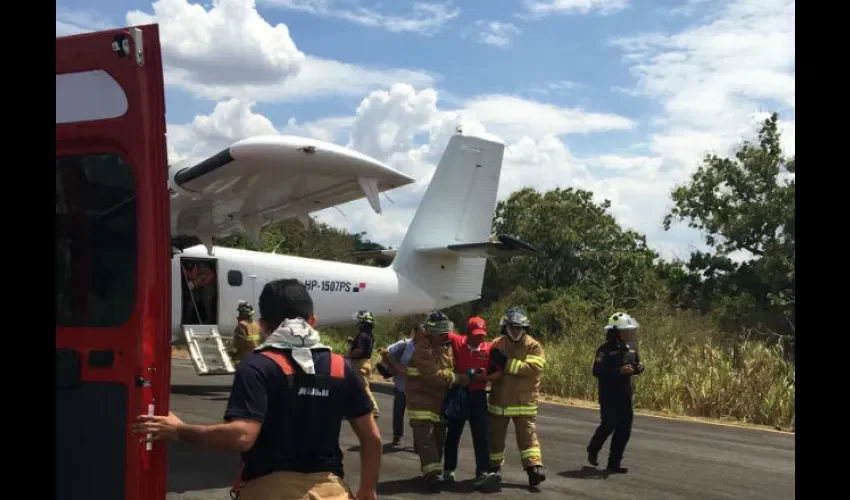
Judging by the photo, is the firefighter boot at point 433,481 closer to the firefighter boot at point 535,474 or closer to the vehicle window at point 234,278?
the firefighter boot at point 535,474

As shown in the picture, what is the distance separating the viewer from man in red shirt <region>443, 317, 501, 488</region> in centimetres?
832

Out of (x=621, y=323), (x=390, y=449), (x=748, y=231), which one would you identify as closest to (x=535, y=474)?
(x=621, y=323)

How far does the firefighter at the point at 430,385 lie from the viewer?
8.14 m

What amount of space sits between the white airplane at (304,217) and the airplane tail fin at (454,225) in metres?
0.02

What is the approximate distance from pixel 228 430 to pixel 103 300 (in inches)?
45.6

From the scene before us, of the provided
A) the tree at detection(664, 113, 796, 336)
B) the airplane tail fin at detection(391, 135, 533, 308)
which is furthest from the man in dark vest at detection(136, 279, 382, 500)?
the tree at detection(664, 113, 796, 336)

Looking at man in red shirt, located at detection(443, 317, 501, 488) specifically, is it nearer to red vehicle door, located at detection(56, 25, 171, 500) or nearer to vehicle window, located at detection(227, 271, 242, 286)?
red vehicle door, located at detection(56, 25, 171, 500)

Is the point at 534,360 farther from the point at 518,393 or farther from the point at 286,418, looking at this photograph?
the point at 286,418

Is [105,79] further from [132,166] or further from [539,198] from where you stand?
[539,198]

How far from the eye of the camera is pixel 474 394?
8430 millimetres

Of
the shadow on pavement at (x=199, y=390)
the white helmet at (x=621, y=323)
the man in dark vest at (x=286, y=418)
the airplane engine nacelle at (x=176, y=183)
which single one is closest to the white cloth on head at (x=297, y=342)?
the man in dark vest at (x=286, y=418)

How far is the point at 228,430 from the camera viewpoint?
329 cm

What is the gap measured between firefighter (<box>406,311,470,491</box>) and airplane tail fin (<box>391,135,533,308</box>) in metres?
8.69
